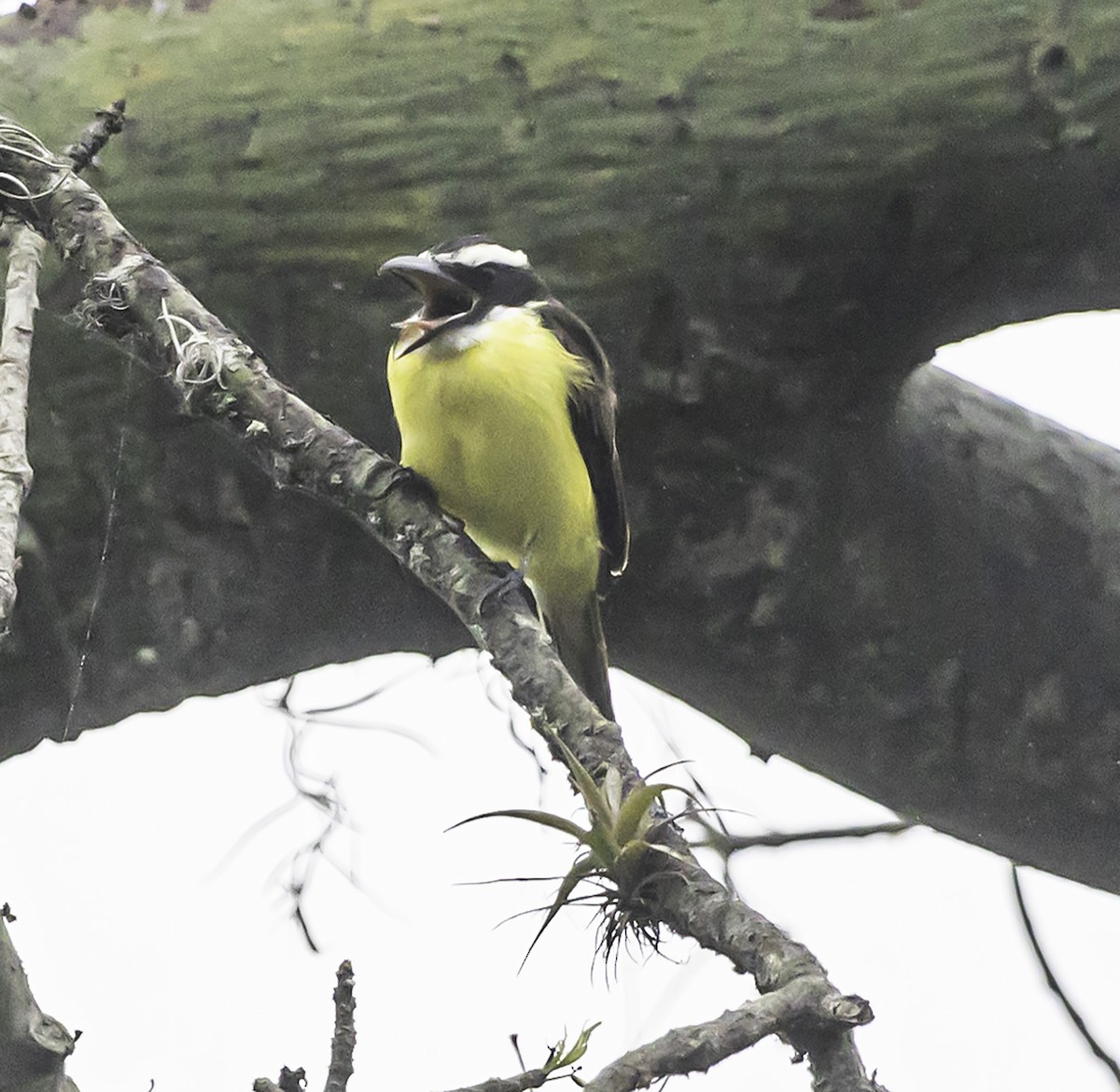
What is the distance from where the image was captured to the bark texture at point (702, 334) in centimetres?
98

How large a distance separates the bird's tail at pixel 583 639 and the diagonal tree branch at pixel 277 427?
0.59ft

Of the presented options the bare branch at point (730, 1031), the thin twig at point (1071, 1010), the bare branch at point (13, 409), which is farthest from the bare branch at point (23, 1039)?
the thin twig at point (1071, 1010)

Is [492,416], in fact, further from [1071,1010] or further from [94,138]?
[1071,1010]

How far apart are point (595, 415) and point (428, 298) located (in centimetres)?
15

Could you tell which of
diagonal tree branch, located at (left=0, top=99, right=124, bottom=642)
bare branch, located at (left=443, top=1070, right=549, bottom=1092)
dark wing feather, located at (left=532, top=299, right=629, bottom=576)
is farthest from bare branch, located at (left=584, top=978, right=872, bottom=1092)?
dark wing feather, located at (left=532, top=299, right=629, bottom=576)

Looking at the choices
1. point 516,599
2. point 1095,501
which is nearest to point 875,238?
point 1095,501

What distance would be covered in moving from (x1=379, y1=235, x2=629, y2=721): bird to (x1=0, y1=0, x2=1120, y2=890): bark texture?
2.0 inches

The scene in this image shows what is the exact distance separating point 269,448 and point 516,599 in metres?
0.18

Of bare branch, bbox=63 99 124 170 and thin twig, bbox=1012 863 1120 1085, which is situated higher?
bare branch, bbox=63 99 124 170

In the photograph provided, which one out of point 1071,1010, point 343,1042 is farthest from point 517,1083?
point 1071,1010

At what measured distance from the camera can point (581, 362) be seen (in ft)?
3.24

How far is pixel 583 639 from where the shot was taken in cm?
103

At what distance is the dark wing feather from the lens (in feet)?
3.23

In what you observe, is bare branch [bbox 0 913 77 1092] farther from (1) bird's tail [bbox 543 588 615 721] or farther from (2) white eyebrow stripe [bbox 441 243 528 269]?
(2) white eyebrow stripe [bbox 441 243 528 269]
